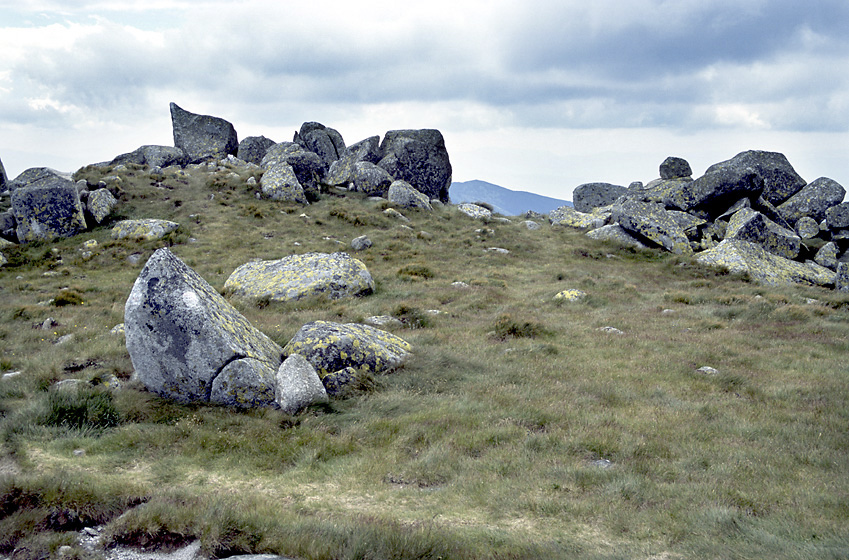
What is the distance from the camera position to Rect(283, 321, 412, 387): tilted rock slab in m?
10.9

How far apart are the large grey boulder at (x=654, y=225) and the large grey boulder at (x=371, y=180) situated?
62.0 feet

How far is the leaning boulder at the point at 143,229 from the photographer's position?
2892cm

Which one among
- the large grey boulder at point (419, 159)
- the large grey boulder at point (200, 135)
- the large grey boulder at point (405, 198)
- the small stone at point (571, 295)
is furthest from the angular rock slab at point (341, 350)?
the large grey boulder at point (200, 135)

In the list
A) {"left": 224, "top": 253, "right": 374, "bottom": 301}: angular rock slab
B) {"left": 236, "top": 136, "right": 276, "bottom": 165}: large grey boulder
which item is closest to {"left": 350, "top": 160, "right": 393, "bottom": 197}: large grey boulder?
{"left": 236, "top": 136, "right": 276, "bottom": 165}: large grey boulder

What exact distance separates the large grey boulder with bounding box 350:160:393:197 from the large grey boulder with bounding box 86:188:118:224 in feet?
58.1

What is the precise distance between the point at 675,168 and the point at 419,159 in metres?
22.4

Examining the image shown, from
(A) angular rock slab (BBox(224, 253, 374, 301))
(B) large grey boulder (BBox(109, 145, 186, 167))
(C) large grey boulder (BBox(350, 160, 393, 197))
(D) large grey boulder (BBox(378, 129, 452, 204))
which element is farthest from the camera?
(B) large grey boulder (BBox(109, 145, 186, 167))

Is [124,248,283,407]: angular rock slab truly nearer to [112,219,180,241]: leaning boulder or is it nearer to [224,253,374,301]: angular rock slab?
[224,253,374,301]: angular rock slab

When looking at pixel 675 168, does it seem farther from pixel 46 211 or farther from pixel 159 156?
pixel 159 156

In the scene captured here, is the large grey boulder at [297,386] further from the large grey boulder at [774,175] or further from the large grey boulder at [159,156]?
the large grey boulder at [159,156]

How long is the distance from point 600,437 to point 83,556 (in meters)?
7.31

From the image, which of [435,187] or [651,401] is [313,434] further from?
[435,187]

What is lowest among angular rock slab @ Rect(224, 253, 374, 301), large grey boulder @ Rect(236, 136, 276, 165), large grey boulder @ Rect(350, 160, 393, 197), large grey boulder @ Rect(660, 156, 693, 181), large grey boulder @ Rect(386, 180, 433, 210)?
angular rock slab @ Rect(224, 253, 374, 301)

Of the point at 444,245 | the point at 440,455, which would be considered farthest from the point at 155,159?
the point at 440,455
